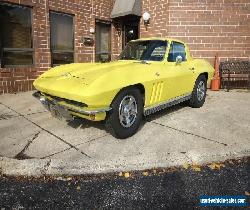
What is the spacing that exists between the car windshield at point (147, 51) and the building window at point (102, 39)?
210 inches

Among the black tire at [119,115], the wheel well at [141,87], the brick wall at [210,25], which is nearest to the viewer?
the black tire at [119,115]

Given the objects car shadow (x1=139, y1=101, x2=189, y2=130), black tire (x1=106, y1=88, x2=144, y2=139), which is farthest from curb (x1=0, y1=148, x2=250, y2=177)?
car shadow (x1=139, y1=101, x2=189, y2=130)

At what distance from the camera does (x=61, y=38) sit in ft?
30.6

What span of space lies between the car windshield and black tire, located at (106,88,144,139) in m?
1.13

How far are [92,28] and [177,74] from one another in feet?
20.5

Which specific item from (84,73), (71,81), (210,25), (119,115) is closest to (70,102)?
(71,81)

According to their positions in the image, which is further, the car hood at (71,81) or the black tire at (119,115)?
the black tire at (119,115)

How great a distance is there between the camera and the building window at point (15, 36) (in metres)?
7.68

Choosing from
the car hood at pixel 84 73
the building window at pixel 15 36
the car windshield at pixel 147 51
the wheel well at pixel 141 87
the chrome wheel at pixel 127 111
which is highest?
the building window at pixel 15 36

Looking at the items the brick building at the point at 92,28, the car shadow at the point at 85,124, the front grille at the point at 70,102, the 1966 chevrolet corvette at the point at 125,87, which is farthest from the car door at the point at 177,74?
the brick building at the point at 92,28

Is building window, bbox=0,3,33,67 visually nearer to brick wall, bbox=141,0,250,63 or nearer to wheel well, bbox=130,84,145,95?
brick wall, bbox=141,0,250,63

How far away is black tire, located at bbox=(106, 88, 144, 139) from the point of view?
3787mm

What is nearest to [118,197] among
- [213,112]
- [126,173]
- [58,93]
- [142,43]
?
[126,173]

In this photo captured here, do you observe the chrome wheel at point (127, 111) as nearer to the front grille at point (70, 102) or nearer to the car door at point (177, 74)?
the front grille at point (70, 102)
